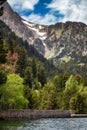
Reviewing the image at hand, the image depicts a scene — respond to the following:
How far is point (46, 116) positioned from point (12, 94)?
3233 centimetres

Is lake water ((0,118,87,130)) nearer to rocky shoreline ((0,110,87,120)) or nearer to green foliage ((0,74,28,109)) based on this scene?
rocky shoreline ((0,110,87,120))

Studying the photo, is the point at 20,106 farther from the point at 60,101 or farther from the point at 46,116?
the point at 60,101

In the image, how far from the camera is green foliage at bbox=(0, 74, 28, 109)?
356ft

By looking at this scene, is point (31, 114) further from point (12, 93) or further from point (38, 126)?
point (38, 126)

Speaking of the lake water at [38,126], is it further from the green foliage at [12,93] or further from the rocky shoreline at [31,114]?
the green foliage at [12,93]

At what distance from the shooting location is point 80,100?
16688 centimetres

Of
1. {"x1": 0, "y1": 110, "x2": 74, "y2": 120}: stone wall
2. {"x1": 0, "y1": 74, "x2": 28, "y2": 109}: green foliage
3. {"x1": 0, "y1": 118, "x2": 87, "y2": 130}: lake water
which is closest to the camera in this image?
{"x1": 0, "y1": 118, "x2": 87, "y2": 130}: lake water

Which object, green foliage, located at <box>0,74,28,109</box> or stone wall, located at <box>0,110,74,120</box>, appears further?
green foliage, located at <box>0,74,28,109</box>

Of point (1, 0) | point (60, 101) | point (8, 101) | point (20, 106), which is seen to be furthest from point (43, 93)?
point (1, 0)

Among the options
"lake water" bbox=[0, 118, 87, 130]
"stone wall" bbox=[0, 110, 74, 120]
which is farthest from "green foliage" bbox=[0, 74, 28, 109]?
"lake water" bbox=[0, 118, 87, 130]

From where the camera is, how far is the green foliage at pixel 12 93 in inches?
4274

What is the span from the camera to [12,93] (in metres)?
112

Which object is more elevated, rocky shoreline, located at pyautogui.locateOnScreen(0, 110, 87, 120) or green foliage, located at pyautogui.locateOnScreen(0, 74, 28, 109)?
green foliage, located at pyautogui.locateOnScreen(0, 74, 28, 109)

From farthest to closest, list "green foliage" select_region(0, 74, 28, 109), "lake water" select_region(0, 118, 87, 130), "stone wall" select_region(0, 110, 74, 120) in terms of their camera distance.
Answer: "green foliage" select_region(0, 74, 28, 109)
"stone wall" select_region(0, 110, 74, 120)
"lake water" select_region(0, 118, 87, 130)
